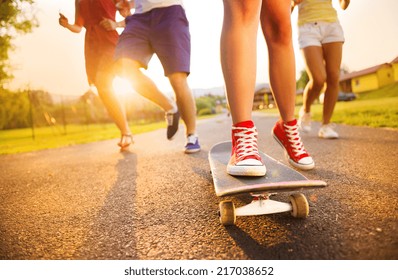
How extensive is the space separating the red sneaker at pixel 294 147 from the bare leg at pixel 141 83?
1.51 m

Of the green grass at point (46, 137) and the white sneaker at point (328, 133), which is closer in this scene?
the green grass at point (46, 137)

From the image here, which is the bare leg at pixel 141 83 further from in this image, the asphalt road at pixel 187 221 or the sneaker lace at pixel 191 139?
the asphalt road at pixel 187 221

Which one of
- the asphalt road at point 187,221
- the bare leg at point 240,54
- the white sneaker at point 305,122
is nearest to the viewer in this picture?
the asphalt road at point 187,221

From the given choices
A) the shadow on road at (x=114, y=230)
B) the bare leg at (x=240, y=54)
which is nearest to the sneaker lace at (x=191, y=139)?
the shadow on road at (x=114, y=230)

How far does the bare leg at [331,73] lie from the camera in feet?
9.39

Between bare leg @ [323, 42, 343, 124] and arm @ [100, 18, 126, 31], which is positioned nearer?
bare leg @ [323, 42, 343, 124]

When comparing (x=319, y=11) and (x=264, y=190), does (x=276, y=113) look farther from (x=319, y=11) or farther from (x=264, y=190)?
(x=264, y=190)

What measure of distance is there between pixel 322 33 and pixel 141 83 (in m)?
1.79

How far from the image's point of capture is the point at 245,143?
123 cm

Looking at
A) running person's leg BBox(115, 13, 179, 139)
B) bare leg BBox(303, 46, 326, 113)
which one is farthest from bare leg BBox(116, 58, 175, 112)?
bare leg BBox(303, 46, 326, 113)

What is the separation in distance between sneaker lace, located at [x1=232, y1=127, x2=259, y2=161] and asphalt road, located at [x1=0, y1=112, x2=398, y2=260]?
0.75ft

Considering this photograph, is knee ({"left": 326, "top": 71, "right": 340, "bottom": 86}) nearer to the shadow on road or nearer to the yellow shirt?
the yellow shirt

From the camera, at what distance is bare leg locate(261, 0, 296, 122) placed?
1532 mm
